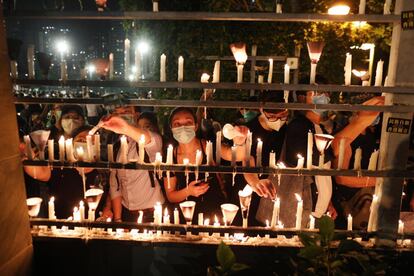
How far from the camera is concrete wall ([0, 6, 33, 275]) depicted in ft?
10.8

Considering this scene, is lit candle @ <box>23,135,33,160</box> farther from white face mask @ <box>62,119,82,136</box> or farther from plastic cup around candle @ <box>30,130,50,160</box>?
white face mask @ <box>62,119,82,136</box>

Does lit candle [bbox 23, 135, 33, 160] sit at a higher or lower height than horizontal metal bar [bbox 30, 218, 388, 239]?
higher

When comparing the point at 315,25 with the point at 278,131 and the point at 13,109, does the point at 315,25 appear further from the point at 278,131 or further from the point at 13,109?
the point at 13,109

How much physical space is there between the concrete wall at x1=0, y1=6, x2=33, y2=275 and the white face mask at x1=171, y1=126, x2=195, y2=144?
1.78 m

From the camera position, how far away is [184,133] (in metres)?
4.52

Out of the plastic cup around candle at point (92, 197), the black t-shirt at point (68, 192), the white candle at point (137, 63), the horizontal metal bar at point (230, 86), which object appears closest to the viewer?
the horizontal metal bar at point (230, 86)

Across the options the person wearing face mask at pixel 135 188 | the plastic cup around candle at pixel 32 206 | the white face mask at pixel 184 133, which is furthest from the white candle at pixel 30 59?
the white face mask at pixel 184 133

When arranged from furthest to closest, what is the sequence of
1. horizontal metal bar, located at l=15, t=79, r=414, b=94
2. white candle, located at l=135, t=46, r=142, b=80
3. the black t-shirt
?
1. the black t-shirt
2. white candle, located at l=135, t=46, r=142, b=80
3. horizontal metal bar, located at l=15, t=79, r=414, b=94

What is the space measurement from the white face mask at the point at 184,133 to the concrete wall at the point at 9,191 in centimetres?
178

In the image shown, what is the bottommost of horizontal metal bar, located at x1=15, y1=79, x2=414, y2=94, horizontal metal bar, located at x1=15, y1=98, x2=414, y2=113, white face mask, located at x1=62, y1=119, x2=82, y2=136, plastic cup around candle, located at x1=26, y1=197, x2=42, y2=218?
plastic cup around candle, located at x1=26, y1=197, x2=42, y2=218

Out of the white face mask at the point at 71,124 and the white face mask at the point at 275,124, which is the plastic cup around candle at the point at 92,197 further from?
the white face mask at the point at 275,124

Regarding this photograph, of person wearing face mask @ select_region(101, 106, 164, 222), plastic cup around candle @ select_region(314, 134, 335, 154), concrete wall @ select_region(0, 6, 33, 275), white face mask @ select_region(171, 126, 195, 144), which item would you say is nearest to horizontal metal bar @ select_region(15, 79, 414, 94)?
concrete wall @ select_region(0, 6, 33, 275)

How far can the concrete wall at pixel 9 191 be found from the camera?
3277 millimetres

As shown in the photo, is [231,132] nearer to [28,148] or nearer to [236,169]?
[236,169]
